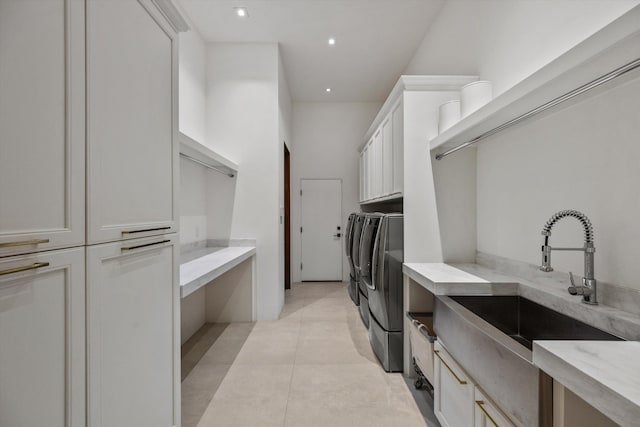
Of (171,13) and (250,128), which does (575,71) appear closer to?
(171,13)

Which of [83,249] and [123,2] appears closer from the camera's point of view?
[83,249]

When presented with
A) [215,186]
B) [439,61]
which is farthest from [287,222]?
[439,61]

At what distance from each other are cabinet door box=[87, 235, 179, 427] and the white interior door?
412 cm

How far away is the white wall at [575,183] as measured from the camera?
1.26 metres

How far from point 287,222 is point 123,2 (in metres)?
4.34

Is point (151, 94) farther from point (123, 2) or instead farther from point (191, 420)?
point (191, 420)

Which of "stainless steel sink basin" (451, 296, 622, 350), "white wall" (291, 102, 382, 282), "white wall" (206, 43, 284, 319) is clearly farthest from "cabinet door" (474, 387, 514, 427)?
"white wall" (291, 102, 382, 282)

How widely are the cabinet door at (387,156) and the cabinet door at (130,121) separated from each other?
2039mm

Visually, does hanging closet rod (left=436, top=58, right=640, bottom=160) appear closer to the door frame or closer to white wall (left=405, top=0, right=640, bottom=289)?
white wall (left=405, top=0, right=640, bottom=289)

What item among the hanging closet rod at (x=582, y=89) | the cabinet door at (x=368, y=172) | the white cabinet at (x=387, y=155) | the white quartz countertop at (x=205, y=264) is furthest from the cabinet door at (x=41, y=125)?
the cabinet door at (x=368, y=172)

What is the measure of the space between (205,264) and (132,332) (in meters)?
1.31

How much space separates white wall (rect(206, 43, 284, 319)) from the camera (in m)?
3.61

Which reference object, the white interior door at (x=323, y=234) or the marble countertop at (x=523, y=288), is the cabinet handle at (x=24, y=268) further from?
the white interior door at (x=323, y=234)

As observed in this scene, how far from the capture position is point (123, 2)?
1.13 meters
